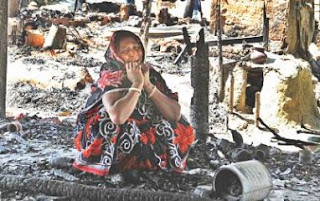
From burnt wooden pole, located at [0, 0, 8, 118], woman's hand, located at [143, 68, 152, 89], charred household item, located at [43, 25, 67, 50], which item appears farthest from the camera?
charred household item, located at [43, 25, 67, 50]

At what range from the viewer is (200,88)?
5965 millimetres

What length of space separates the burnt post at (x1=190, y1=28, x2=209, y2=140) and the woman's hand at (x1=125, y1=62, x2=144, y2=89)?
49.2 inches

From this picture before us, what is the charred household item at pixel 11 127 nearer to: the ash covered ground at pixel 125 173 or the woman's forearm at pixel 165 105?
the ash covered ground at pixel 125 173

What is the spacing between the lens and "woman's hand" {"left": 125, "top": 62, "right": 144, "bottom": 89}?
15.6ft

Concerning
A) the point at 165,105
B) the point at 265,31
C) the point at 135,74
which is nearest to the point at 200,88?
the point at 165,105

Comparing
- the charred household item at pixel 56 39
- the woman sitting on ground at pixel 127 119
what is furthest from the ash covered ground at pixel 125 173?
the charred household item at pixel 56 39

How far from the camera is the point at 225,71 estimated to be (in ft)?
30.1

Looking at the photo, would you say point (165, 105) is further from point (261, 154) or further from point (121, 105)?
point (261, 154)

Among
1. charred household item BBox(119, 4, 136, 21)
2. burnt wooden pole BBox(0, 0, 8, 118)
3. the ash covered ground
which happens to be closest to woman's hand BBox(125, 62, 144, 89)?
the ash covered ground

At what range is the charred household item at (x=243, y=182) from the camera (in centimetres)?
437

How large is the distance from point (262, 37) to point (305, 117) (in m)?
1.61

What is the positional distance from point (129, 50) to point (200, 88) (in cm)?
134

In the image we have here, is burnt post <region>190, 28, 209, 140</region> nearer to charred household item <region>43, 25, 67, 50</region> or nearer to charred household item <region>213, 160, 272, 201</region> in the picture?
charred household item <region>213, 160, 272, 201</region>

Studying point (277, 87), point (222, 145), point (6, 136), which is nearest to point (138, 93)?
point (222, 145)
